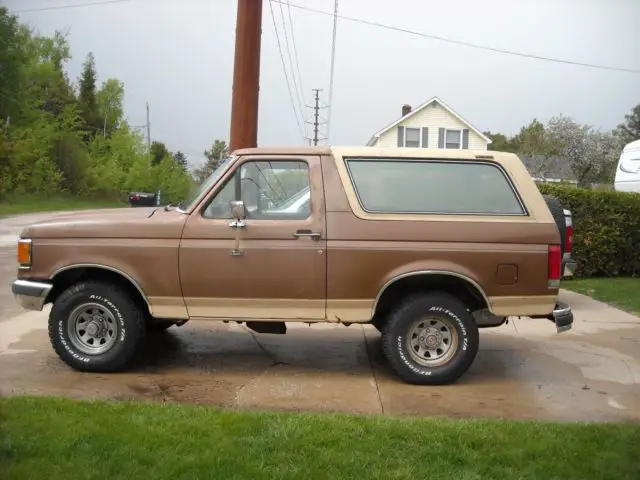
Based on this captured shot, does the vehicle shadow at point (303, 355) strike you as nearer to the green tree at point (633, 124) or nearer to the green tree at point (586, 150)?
the green tree at point (633, 124)

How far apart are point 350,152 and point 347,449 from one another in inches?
110

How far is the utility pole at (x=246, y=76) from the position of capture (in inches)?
406

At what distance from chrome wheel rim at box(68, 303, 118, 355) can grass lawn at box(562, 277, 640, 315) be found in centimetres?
731

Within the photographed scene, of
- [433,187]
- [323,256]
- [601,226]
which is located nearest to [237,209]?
[323,256]

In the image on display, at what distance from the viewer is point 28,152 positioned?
2839 cm

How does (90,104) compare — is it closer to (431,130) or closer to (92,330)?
(431,130)

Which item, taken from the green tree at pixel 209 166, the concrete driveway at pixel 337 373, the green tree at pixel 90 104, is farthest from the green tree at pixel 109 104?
the concrete driveway at pixel 337 373

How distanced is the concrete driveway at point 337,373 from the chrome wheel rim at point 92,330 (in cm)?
25

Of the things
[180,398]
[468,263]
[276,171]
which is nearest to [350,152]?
[276,171]

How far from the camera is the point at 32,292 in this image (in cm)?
557

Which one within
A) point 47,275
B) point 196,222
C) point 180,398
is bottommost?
point 180,398

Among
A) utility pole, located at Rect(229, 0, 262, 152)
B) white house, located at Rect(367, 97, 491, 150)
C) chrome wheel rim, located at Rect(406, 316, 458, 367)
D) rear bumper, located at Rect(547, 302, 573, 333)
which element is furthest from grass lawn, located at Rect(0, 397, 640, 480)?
white house, located at Rect(367, 97, 491, 150)

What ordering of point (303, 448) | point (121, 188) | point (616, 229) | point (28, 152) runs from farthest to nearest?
point (121, 188)
point (28, 152)
point (616, 229)
point (303, 448)

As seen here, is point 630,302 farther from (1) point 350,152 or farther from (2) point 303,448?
(2) point 303,448
